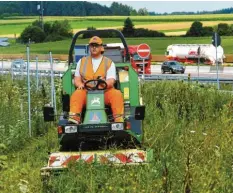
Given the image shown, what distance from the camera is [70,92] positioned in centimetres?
1016

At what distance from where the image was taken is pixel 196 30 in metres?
84.6

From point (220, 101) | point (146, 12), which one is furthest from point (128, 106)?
point (146, 12)

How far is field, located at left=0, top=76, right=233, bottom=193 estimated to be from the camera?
657 centimetres

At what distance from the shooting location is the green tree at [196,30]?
84.1 meters

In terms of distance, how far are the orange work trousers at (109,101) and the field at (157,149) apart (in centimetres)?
73

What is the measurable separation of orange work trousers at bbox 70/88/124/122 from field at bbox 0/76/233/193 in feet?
2.39

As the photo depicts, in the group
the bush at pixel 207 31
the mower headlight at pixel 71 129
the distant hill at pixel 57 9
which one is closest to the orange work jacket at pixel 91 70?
the mower headlight at pixel 71 129

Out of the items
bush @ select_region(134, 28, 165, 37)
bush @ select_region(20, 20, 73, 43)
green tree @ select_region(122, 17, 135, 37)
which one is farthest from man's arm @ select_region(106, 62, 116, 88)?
bush @ select_region(134, 28, 165, 37)

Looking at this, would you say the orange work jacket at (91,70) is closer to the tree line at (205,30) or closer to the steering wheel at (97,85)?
the steering wheel at (97,85)

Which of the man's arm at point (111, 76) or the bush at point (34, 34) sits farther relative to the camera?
the bush at point (34, 34)

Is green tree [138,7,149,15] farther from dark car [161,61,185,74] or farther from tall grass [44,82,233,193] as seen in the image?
tall grass [44,82,233,193]

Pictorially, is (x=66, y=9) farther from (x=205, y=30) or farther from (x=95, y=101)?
(x=95, y=101)

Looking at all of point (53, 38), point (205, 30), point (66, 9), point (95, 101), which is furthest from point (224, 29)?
point (95, 101)

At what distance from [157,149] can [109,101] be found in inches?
40.5
